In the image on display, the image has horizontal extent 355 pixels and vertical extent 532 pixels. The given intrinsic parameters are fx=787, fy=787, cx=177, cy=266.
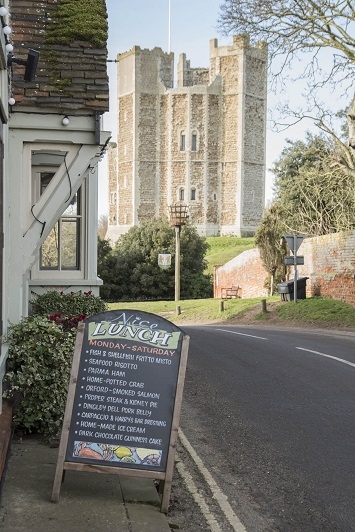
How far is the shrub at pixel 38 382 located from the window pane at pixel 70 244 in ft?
22.2

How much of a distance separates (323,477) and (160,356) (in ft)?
6.61

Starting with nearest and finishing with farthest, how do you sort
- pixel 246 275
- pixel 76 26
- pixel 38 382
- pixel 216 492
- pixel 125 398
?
pixel 125 398 < pixel 216 492 < pixel 38 382 < pixel 76 26 < pixel 246 275

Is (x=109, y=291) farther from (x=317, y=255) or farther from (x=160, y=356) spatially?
(x=160, y=356)

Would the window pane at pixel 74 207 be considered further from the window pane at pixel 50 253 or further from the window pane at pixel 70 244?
the window pane at pixel 50 253

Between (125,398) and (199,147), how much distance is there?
86.7 meters

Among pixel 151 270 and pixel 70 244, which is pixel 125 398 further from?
pixel 151 270

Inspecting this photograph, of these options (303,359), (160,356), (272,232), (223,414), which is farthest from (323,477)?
(272,232)

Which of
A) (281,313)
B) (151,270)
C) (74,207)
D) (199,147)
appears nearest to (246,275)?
(151,270)

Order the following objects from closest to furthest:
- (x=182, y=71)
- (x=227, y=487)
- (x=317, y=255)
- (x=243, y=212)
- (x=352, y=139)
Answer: (x=227, y=487) < (x=352, y=139) < (x=317, y=255) < (x=243, y=212) < (x=182, y=71)

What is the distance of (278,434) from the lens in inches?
308

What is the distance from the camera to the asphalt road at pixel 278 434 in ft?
18.5

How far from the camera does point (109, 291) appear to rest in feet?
185

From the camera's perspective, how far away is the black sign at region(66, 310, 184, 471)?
5.11m

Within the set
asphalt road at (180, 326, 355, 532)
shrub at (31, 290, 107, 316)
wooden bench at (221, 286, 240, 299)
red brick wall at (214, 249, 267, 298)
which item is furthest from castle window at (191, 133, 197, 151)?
shrub at (31, 290, 107, 316)
